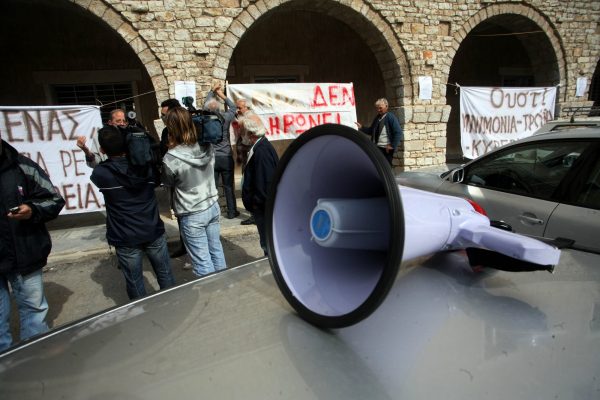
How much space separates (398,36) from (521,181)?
208 inches

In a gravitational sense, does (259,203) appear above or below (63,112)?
below

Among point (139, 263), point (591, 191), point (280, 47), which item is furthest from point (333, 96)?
point (139, 263)

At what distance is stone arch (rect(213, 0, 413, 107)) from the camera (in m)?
5.97

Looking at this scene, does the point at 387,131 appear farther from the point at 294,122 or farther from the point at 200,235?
the point at 200,235

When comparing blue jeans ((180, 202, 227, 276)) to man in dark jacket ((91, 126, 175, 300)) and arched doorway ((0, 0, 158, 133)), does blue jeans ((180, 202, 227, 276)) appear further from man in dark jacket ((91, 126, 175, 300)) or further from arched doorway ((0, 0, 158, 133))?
arched doorway ((0, 0, 158, 133))

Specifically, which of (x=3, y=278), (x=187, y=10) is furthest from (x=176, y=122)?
(x=187, y=10)

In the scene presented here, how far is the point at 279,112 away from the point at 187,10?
226cm

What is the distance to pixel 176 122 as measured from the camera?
255 cm

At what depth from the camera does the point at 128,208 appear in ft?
8.13

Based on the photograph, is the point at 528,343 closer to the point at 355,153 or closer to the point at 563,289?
the point at 563,289

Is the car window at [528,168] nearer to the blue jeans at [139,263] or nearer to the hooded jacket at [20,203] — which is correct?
the blue jeans at [139,263]

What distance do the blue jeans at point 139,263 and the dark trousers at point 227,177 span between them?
2883 millimetres

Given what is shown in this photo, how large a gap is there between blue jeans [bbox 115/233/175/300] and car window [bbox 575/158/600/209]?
3018 millimetres

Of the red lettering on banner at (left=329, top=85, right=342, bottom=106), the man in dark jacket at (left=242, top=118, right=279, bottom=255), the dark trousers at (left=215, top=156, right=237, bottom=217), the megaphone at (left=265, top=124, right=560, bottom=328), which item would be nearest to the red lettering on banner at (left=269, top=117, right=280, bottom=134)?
the dark trousers at (left=215, top=156, right=237, bottom=217)
